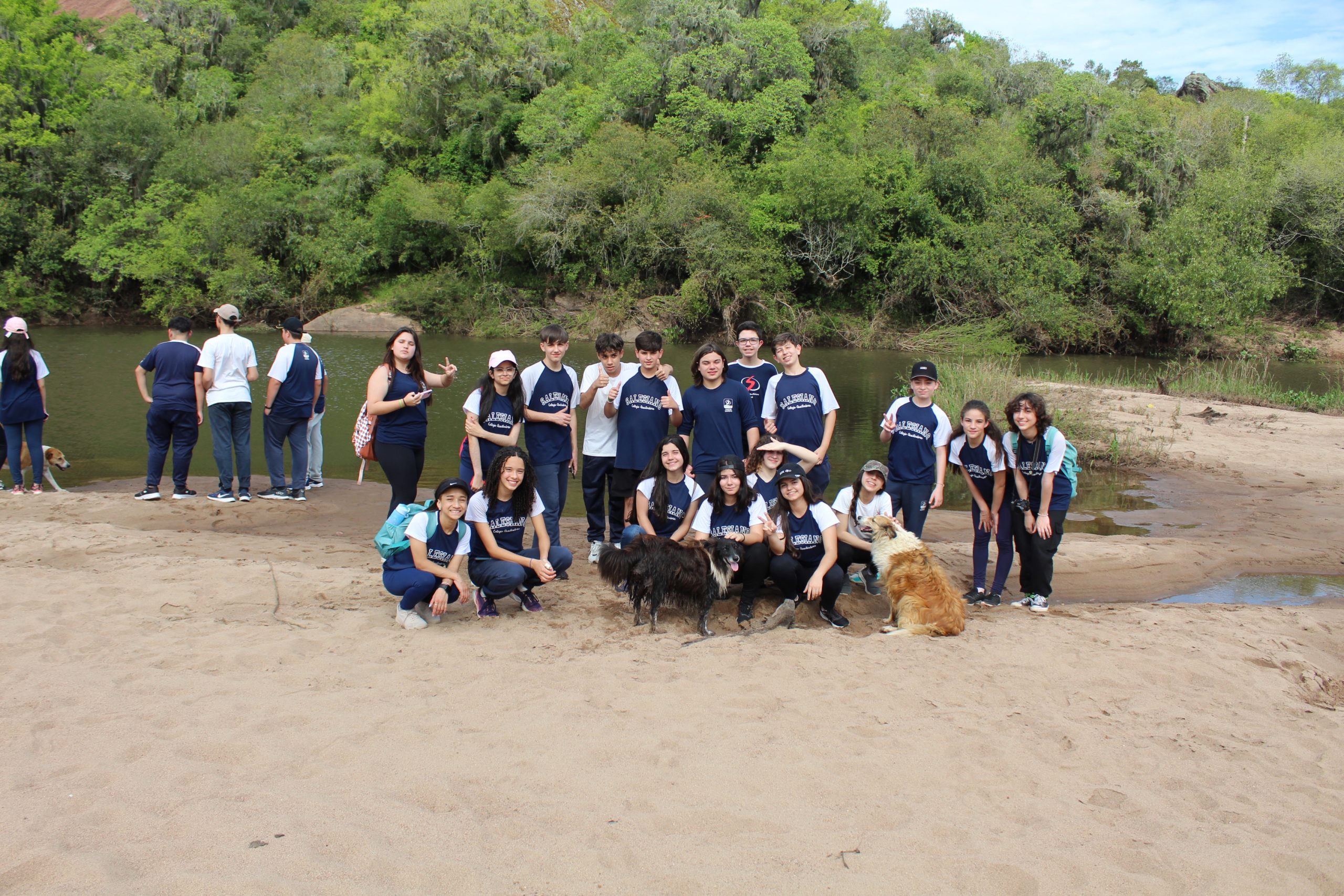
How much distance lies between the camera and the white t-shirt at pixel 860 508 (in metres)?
6.08

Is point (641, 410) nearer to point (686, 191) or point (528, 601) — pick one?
point (528, 601)

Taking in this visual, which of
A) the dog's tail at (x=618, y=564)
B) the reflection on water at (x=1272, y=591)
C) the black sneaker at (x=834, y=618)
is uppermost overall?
the dog's tail at (x=618, y=564)

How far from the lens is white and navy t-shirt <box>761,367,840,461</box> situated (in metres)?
6.52

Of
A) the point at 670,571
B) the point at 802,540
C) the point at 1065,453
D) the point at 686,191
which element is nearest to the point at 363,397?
the point at 670,571

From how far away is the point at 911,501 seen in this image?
6438mm

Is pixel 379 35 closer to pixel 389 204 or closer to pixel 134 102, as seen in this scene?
pixel 134 102

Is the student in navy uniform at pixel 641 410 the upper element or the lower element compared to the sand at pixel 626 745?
upper

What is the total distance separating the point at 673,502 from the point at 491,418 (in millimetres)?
1506

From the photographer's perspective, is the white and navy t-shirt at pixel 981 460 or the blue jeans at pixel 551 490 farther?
the blue jeans at pixel 551 490

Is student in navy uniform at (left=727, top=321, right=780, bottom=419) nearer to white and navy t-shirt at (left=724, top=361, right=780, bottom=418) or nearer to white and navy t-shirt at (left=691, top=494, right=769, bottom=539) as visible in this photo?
white and navy t-shirt at (left=724, top=361, right=780, bottom=418)

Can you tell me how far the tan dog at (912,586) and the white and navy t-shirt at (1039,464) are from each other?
939mm

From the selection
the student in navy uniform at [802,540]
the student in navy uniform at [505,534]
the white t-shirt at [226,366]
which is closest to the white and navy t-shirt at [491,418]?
the student in navy uniform at [505,534]

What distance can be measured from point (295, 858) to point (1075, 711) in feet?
11.9

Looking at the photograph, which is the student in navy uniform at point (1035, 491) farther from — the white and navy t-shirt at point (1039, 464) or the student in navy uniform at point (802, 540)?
the student in navy uniform at point (802, 540)
